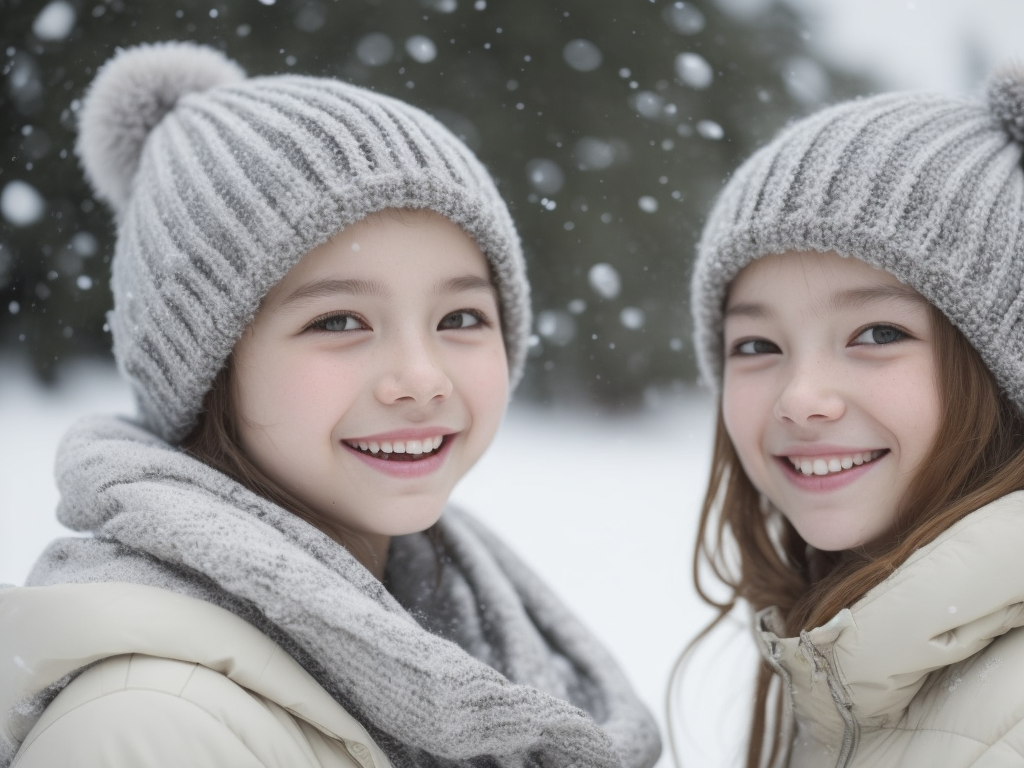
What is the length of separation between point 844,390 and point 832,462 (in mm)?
131

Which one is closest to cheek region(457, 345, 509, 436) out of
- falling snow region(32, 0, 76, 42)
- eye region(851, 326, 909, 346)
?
eye region(851, 326, 909, 346)

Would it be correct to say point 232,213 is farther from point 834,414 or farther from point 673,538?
point 673,538

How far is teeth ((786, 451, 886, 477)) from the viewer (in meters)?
1.47

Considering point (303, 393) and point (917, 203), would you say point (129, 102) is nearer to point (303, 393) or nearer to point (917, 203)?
point (303, 393)

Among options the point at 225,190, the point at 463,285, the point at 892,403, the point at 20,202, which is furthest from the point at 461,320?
the point at 20,202

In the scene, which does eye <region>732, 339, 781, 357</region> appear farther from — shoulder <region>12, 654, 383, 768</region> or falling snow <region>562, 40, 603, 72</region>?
falling snow <region>562, 40, 603, 72</region>

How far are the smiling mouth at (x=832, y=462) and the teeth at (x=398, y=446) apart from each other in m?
0.60

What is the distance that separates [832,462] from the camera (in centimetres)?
149

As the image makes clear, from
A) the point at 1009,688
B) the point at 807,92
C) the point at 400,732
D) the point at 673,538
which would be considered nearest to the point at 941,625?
the point at 1009,688

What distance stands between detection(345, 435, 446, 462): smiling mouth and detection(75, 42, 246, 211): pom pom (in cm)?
71

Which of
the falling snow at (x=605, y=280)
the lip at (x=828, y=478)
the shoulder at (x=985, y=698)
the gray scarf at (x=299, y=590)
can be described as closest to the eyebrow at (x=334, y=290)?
the gray scarf at (x=299, y=590)

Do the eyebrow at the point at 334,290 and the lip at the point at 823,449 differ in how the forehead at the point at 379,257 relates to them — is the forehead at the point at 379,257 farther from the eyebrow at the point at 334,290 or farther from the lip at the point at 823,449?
the lip at the point at 823,449

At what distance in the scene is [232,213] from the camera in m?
1.40

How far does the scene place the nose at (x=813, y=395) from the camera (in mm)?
1415
